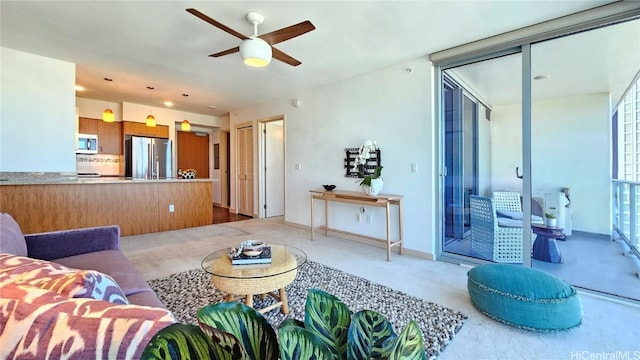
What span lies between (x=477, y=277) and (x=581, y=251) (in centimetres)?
166

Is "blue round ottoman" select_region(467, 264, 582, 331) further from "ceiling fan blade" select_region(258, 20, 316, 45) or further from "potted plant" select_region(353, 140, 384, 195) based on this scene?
"ceiling fan blade" select_region(258, 20, 316, 45)

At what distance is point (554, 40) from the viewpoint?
2646mm

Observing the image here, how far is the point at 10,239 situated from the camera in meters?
1.63

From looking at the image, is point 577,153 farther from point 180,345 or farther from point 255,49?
point 180,345

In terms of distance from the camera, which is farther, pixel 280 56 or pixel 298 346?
pixel 280 56

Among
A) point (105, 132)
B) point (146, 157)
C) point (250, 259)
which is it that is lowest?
point (250, 259)

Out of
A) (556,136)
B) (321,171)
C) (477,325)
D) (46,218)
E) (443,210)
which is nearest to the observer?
(477,325)

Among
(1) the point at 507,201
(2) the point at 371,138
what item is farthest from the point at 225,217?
(1) the point at 507,201

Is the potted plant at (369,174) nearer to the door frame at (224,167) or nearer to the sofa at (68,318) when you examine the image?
the sofa at (68,318)

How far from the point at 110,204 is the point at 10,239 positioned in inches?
117

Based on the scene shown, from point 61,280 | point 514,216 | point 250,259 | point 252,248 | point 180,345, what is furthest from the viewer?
point 514,216

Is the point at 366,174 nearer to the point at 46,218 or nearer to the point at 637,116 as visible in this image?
the point at 637,116

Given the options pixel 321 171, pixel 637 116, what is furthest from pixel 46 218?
pixel 637 116

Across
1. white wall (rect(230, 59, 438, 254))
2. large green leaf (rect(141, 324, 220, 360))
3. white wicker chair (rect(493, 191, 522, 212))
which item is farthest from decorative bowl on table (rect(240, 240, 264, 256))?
white wicker chair (rect(493, 191, 522, 212))
